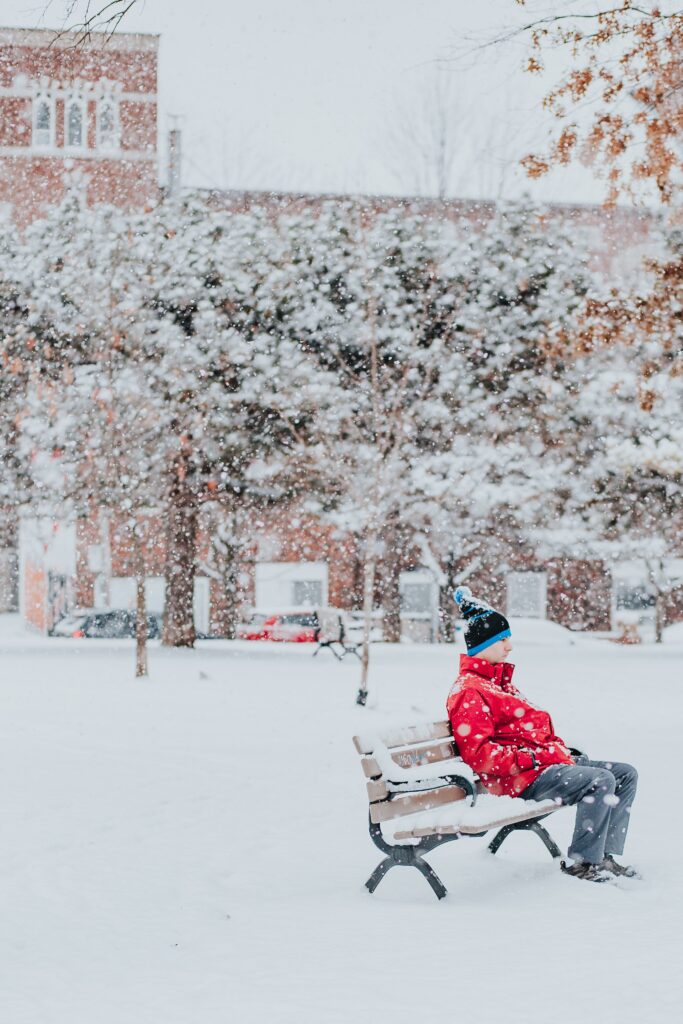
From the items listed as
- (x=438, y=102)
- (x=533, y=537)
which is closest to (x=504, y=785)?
(x=438, y=102)

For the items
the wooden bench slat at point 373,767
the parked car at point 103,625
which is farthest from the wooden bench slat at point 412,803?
the parked car at point 103,625

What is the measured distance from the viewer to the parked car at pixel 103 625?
114ft

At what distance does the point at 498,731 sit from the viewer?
19.1 feet

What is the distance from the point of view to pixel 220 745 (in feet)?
35.2

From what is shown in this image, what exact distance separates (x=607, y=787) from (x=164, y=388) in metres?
16.6

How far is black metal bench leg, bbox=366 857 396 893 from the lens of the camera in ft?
18.3

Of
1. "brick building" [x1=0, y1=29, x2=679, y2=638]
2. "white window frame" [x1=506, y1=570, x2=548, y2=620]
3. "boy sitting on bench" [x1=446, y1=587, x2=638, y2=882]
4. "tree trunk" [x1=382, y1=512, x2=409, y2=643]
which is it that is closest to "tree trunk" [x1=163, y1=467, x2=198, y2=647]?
"tree trunk" [x1=382, y1=512, x2=409, y2=643]

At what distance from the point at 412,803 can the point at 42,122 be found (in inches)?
1571

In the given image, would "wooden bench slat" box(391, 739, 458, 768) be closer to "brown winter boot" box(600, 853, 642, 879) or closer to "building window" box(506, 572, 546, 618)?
"brown winter boot" box(600, 853, 642, 879)

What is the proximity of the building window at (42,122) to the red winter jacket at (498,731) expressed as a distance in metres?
38.8

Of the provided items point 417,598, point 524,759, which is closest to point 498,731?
point 524,759

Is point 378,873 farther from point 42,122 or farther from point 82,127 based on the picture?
point 42,122

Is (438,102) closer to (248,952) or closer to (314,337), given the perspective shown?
(314,337)

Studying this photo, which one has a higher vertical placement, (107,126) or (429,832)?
(107,126)
